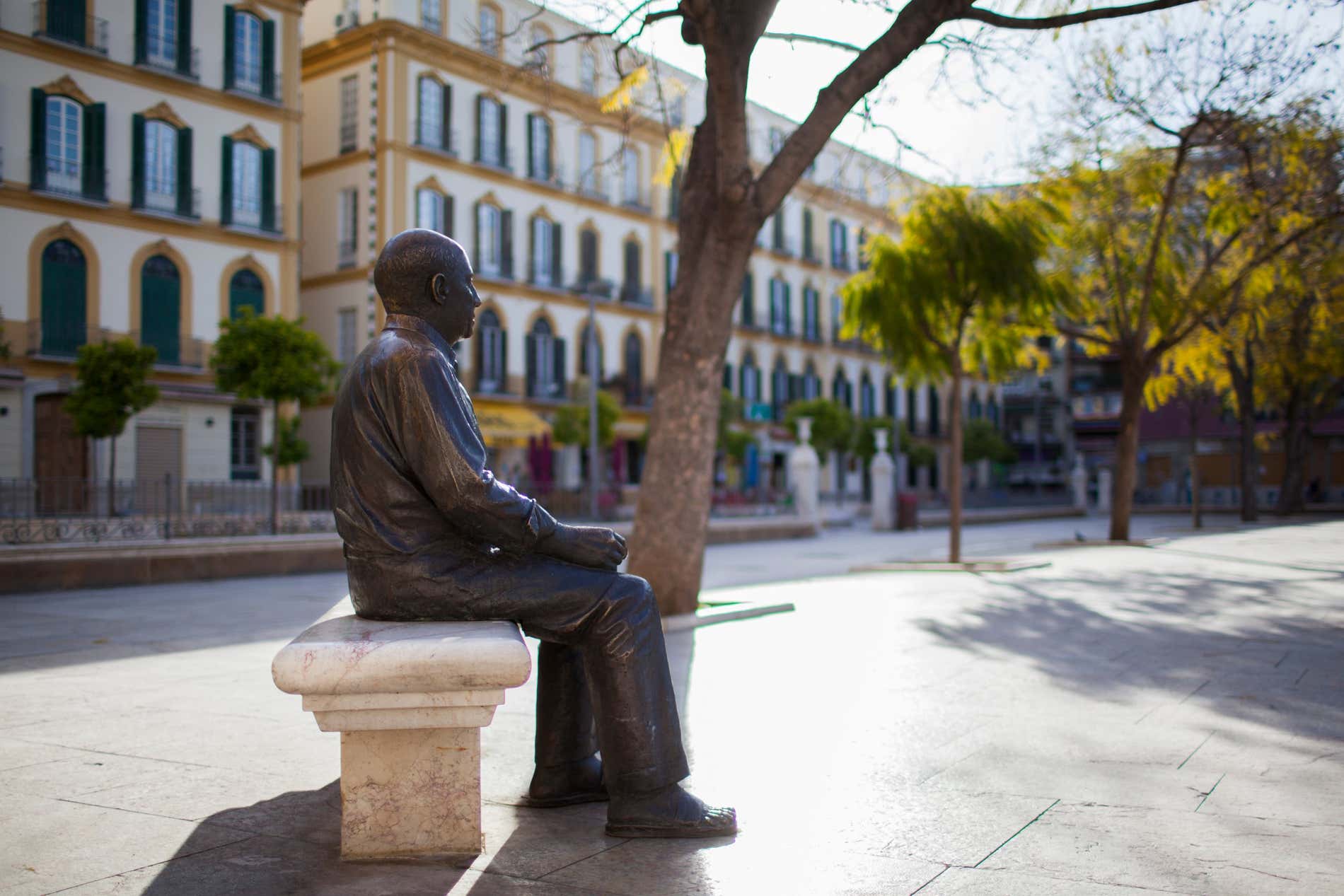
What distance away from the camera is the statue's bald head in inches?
132

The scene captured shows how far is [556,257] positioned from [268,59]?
12152mm

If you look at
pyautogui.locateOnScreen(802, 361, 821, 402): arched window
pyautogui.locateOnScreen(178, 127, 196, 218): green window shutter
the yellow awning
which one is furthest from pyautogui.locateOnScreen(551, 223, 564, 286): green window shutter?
pyautogui.locateOnScreen(802, 361, 821, 402): arched window

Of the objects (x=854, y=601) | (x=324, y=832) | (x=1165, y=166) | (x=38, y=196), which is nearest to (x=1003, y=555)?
(x=1165, y=166)

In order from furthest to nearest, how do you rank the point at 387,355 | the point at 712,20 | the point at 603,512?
the point at 603,512 < the point at 712,20 < the point at 387,355

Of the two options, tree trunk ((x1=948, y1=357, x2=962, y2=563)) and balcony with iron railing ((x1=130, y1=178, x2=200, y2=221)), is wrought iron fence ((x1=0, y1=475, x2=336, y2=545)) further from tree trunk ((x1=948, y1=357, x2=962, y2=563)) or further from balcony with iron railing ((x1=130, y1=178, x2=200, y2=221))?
balcony with iron railing ((x1=130, y1=178, x2=200, y2=221))

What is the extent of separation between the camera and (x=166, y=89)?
1129 inches

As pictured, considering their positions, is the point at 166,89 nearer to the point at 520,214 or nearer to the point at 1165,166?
the point at 520,214

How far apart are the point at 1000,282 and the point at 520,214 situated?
85.8 feet

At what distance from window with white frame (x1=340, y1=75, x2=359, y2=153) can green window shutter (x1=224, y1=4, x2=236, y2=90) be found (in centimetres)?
532

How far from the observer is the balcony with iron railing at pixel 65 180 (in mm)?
26266

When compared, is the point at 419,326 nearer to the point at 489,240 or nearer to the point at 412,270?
the point at 412,270

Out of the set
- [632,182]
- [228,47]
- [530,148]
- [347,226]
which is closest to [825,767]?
[228,47]

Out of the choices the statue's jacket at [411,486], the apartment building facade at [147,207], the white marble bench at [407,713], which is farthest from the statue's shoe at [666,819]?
the apartment building facade at [147,207]

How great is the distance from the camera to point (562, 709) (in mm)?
3680
